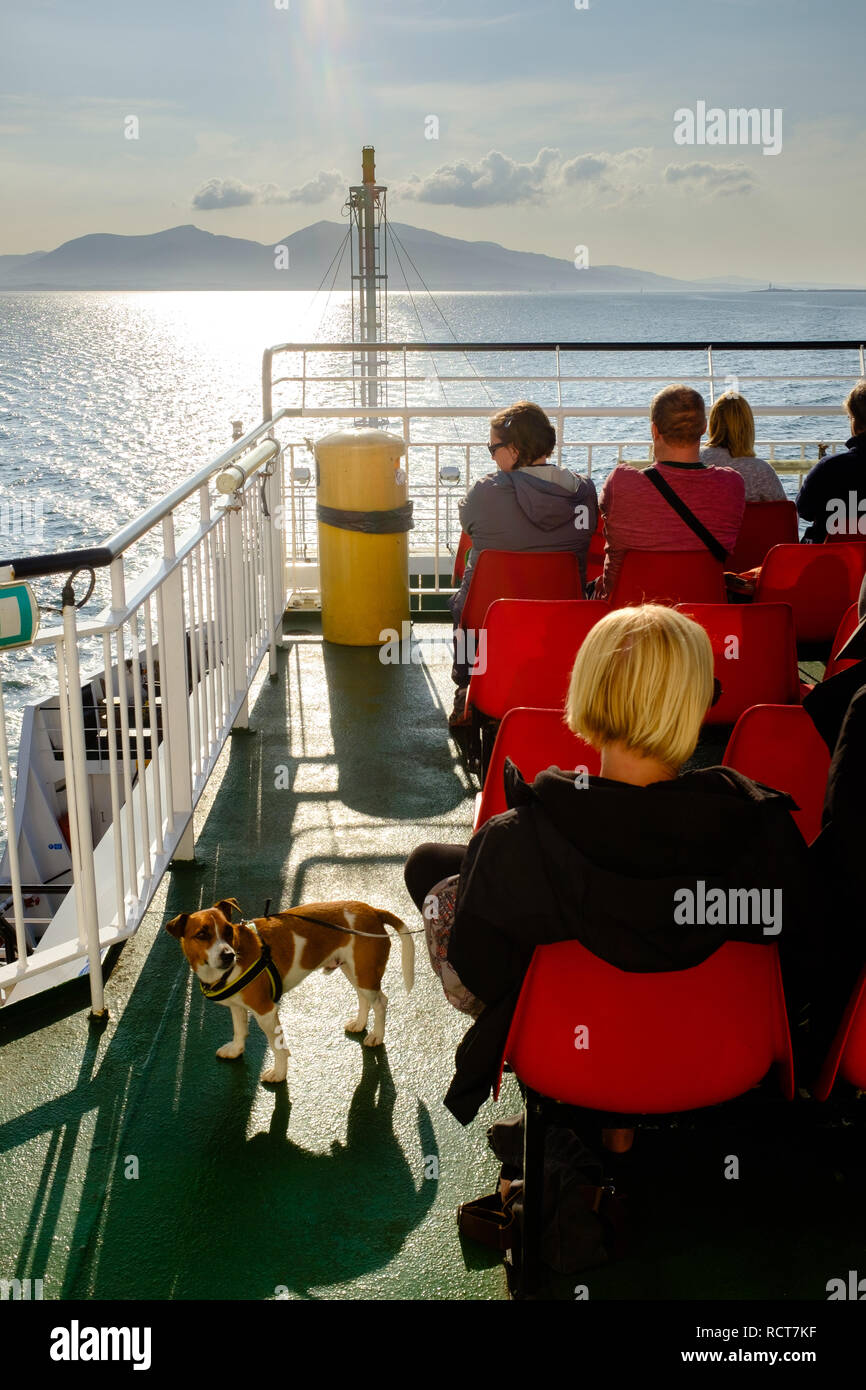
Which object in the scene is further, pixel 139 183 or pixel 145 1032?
pixel 139 183

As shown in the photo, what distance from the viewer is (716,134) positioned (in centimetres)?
425

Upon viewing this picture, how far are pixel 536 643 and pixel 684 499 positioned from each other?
105 cm

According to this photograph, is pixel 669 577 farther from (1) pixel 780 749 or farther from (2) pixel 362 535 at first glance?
(2) pixel 362 535

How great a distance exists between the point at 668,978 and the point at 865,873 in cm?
35

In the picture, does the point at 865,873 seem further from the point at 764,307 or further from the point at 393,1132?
the point at 764,307

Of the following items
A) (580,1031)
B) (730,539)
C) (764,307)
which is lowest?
(580,1031)

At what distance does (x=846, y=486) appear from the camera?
14.7 ft

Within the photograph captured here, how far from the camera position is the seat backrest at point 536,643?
3.17m

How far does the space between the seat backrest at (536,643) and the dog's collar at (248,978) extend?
3.41 feet

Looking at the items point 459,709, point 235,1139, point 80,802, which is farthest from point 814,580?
point 235,1139

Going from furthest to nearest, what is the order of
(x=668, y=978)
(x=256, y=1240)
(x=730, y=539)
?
(x=730, y=539) → (x=256, y=1240) → (x=668, y=978)

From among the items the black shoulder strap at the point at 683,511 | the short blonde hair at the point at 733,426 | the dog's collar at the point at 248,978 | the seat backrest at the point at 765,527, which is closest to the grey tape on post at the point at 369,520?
the short blonde hair at the point at 733,426

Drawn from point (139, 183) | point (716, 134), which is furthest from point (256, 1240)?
point (139, 183)
